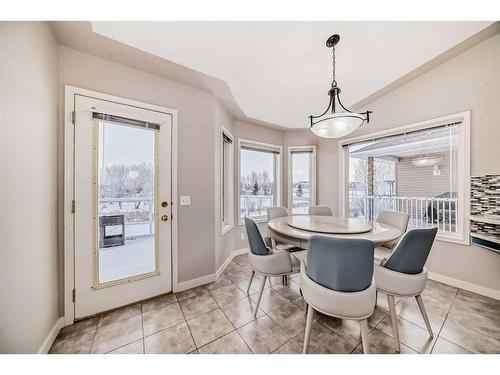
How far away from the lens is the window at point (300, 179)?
400 cm

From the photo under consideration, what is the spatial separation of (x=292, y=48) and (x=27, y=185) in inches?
93.8

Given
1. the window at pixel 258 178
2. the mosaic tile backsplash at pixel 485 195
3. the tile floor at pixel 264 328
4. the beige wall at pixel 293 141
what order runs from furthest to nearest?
the beige wall at pixel 293 141 → the window at pixel 258 178 → the mosaic tile backsplash at pixel 485 195 → the tile floor at pixel 264 328

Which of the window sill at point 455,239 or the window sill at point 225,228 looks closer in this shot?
the window sill at point 455,239

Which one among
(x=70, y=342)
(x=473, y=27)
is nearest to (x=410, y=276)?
(x=473, y=27)

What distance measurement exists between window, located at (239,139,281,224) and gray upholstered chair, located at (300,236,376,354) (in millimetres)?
2390

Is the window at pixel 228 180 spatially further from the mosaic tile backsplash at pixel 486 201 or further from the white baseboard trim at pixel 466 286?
the mosaic tile backsplash at pixel 486 201

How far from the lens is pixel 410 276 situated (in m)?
1.34

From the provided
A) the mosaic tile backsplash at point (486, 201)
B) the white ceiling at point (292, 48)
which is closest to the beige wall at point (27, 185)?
the white ceiling at point (292, 48)

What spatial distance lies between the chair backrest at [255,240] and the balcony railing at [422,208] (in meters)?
2.54

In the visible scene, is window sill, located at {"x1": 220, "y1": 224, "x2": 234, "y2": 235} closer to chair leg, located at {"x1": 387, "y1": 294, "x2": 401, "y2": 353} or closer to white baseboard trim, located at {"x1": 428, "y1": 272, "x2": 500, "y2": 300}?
chair leg, located at {"x1": 387, "y1": 294, "x2": 401, "y2": 353}

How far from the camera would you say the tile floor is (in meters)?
1.39

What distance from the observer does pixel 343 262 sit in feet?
3.62
